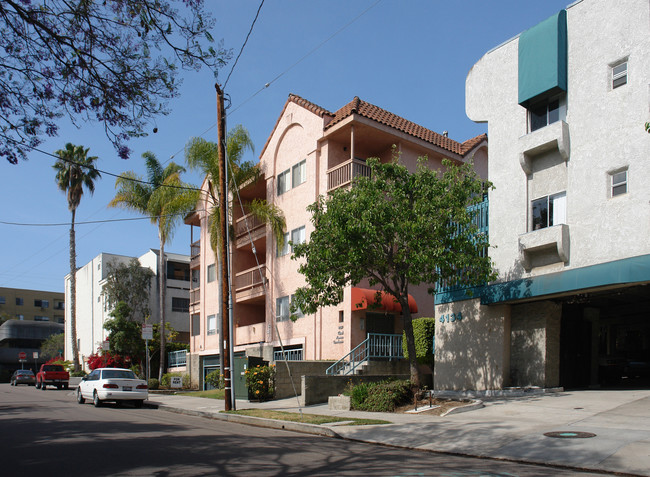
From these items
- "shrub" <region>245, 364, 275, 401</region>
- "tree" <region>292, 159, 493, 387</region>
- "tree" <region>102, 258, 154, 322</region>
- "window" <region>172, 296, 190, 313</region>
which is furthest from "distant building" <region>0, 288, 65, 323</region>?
"tree" <region>292, 159, 493, 387</region>

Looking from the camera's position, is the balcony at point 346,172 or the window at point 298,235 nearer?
the balcony at point 346,172

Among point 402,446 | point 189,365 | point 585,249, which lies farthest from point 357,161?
point 189,365

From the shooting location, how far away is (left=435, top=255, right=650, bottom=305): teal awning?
1512 centimetres

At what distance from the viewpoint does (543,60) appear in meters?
18.4

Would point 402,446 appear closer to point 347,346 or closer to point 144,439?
point 144,439

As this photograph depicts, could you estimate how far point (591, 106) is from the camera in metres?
17.3

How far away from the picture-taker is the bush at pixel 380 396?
667 inches

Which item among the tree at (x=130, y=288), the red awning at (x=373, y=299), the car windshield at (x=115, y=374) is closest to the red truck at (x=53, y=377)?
the tree at (x=130, y=288)

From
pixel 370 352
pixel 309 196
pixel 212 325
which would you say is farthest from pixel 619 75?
pixel 212 325

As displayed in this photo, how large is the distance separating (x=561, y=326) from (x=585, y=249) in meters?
3.53

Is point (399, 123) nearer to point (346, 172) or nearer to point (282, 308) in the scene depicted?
point (346, 172)

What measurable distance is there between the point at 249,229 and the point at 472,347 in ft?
47.2

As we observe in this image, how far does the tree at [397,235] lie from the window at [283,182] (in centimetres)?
1150

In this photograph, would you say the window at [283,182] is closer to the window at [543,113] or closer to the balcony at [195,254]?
the balcony at [195,254]
